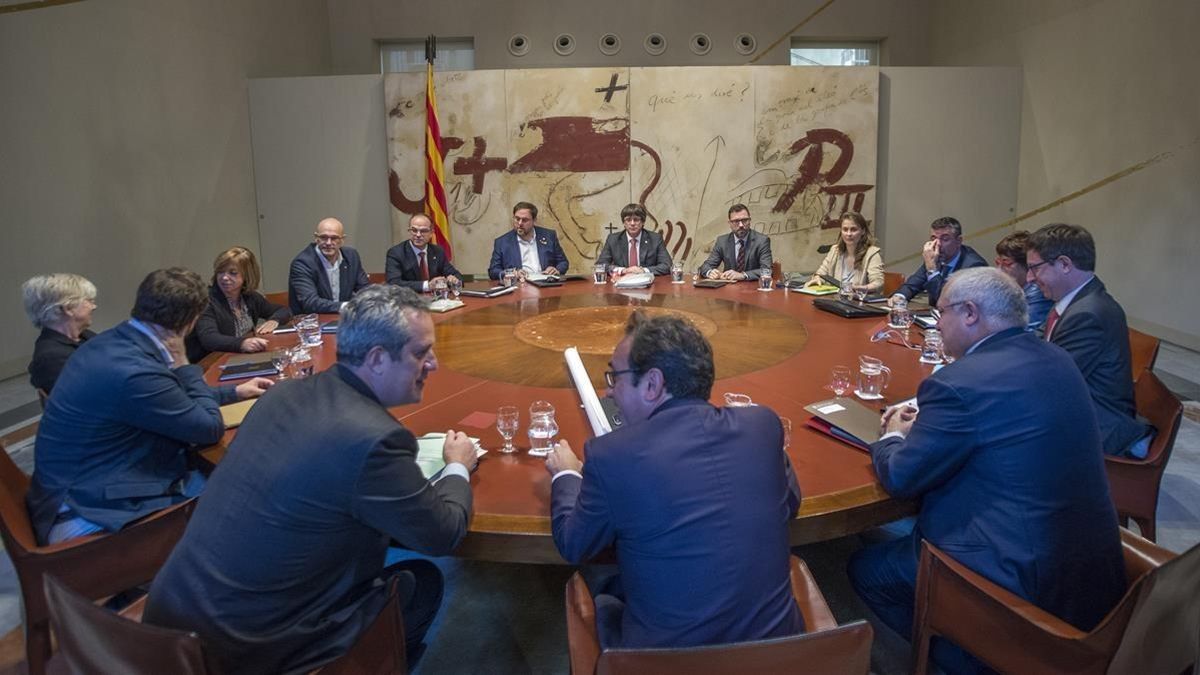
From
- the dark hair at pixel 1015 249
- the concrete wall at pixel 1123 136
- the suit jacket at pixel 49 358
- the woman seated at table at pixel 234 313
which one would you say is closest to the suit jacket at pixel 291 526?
the suit jacket at pixel 49 358

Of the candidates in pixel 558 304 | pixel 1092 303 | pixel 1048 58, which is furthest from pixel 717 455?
pixel 1048 58

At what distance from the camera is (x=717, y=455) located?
1.44m

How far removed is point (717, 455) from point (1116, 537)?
1.03m

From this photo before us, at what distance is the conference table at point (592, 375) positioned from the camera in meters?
1.76

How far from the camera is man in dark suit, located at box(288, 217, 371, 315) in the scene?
13.8 feet

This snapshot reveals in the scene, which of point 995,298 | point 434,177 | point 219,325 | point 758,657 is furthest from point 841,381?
point 434,177

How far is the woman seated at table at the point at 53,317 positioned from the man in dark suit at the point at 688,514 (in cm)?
225

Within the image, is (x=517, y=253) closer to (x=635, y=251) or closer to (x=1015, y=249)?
(x=635, y=251)

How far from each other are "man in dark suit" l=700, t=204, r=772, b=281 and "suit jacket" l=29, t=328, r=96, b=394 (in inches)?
142

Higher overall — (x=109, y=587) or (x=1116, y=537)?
(x=1116, y=537)

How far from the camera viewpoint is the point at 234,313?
371 cm

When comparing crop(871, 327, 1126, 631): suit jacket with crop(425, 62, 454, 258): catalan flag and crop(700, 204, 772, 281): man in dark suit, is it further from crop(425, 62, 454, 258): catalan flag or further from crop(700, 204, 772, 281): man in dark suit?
crop(425, 62, 454, 258): catalan flag

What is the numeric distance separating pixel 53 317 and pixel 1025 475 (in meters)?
3.18

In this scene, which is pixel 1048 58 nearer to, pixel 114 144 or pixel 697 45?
pixel 697 45
